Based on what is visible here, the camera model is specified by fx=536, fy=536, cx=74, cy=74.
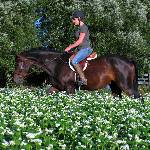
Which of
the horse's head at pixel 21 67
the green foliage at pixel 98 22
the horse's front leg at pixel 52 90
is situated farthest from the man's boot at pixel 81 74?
the green foliage at pixel 98 22

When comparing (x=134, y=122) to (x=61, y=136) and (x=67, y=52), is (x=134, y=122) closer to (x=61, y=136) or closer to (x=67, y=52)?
(x=61, y=136)

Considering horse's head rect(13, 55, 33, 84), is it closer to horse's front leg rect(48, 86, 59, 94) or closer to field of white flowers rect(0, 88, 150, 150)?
horse's front leg rect(48, 86, 59, 94)

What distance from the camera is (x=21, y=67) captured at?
780 inches

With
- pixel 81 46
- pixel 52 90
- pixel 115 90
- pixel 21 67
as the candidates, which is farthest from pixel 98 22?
pixel 81 46

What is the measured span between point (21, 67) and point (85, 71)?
239 centimetres

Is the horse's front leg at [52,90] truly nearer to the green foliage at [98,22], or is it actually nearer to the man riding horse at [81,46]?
the man riding horse at [81,46]

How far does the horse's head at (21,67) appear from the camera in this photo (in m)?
19.6

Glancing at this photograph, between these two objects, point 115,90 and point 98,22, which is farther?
point 98,22

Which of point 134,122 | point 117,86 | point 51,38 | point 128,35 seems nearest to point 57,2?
point 51,38

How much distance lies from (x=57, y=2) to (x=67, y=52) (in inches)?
775

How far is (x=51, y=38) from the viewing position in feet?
124

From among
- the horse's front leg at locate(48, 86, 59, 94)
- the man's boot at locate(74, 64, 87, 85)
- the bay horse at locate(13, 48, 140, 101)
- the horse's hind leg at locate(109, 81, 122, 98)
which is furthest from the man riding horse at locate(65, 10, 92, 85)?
the horse's hind leg at locate(109, 81, 122, 98)

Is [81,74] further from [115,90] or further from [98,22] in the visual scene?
[98,22]

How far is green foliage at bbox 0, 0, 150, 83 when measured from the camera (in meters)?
35.2
